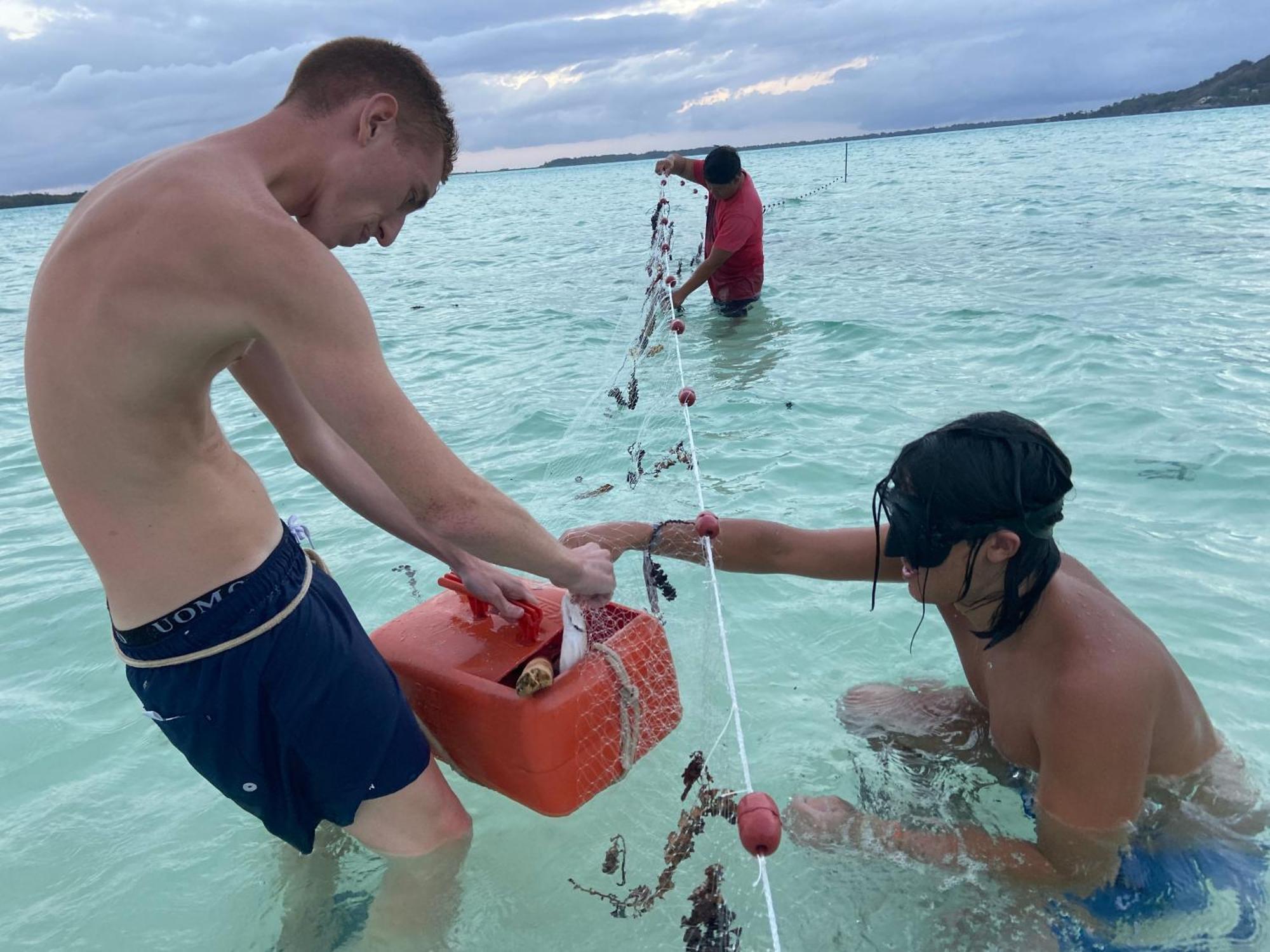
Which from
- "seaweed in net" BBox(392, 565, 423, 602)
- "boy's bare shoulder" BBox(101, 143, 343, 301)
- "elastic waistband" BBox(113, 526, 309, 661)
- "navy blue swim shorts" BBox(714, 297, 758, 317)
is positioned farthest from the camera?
"navy blue swim shorts" BBox(714, 297, 758, 317)

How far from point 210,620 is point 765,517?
3.79 m

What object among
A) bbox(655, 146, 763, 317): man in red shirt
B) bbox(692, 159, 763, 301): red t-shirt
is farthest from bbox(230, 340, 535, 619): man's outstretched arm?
bbox(692, 159, 763, 301): red t-shirt

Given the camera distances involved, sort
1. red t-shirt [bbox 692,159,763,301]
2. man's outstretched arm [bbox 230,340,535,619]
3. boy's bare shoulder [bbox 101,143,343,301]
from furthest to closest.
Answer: red t-shirt [bbox 692,159,763,301], man's outstretched arm [bbox 230,340,535,619], boy's bare shoulder [bbox 101,143,343,301]

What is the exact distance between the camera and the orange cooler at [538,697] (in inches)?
89.6

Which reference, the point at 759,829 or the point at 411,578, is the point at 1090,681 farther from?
the point at 411,578

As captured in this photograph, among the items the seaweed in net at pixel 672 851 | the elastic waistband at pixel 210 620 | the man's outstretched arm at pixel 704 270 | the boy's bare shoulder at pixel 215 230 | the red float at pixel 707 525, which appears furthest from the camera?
the man's outstretched arm at pixel 704 270

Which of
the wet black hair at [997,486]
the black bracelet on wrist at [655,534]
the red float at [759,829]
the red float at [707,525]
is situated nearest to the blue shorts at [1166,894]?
the wet black hair at [997,486]

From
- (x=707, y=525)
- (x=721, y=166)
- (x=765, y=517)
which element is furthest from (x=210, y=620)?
(x=721, y=166)

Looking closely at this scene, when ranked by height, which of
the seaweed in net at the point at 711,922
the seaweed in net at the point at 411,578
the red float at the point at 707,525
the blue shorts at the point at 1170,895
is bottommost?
the seaweed in net at the point at 411,578

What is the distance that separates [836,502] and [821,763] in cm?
245

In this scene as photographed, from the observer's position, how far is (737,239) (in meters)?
9.52

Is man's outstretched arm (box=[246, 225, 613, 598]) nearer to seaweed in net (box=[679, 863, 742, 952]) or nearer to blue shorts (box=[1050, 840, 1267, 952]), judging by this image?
seaweed in net (box=[679, 863, 742, 952])

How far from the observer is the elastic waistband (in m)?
1.97

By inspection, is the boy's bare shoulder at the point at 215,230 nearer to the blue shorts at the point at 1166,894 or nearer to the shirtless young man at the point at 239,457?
the shirtless young man at the point at 239,457
